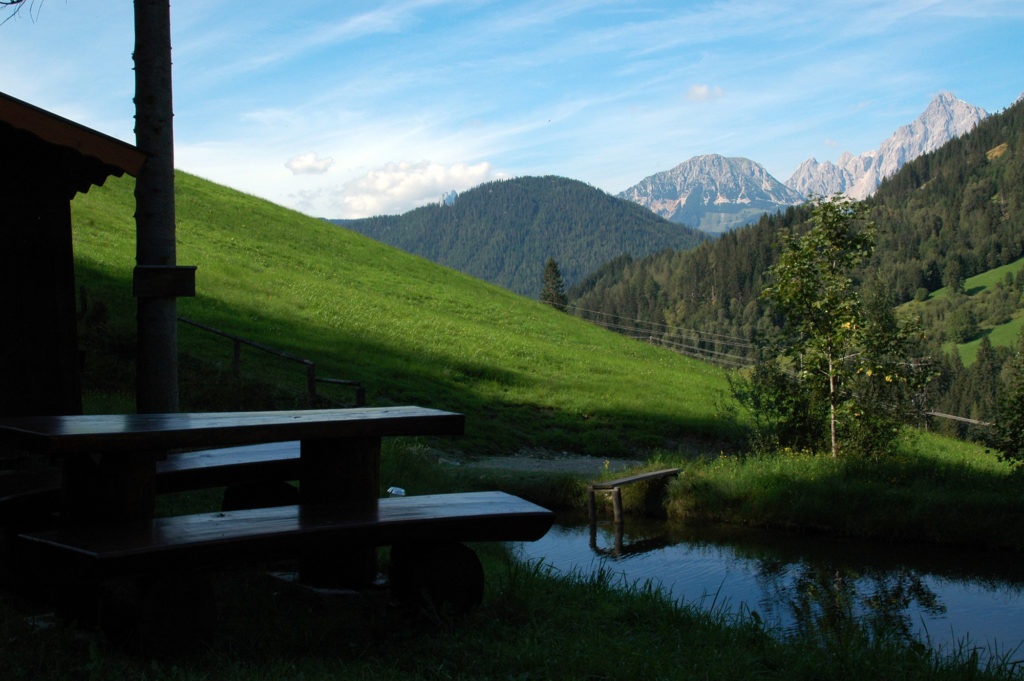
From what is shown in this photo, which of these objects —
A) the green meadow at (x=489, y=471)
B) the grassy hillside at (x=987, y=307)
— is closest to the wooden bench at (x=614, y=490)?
the green meadow at (x=489, y=471)

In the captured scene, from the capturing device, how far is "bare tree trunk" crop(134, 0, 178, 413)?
21.7ft

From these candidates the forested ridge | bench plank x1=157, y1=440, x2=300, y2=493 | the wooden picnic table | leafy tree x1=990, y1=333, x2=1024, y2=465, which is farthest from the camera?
the forested ridge

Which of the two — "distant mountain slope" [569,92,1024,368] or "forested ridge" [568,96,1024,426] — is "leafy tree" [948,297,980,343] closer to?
"forested ridge" [568,96,1024,426]

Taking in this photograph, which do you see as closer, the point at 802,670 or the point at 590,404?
the point at 802,670

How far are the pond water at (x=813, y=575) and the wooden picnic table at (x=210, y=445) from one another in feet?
13.6

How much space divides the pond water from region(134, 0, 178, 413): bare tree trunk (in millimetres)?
4859

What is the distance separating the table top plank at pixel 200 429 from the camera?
4207 mm

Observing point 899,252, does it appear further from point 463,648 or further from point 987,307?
point 463,648

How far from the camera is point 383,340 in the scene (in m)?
29.9

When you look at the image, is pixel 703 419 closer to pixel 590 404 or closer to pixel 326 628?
pixel 590 404

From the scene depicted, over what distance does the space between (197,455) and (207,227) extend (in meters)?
35.2

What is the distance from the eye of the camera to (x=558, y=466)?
19062mm

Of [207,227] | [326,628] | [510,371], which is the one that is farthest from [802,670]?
[207,227]

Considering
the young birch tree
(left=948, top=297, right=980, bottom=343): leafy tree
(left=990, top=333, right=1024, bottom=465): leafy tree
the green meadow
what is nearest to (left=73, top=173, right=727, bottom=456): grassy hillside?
the green meadow
